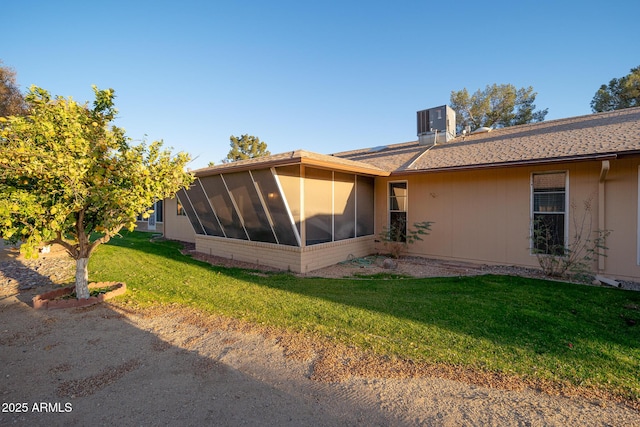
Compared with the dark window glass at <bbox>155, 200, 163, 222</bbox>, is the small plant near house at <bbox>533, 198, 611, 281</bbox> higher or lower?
lower

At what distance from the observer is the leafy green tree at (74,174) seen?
A: 4066 mm

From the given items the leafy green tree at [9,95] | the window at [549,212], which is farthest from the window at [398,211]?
the leafy green tree at [9,95]

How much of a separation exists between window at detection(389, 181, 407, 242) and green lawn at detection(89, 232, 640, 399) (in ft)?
10.6

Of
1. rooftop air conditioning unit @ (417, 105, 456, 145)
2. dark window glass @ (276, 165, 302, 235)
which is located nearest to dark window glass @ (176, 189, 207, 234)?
dark window glass @ (276, 165, 302, 235)

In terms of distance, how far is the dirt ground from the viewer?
231cm

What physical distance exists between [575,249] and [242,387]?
811 centimetres

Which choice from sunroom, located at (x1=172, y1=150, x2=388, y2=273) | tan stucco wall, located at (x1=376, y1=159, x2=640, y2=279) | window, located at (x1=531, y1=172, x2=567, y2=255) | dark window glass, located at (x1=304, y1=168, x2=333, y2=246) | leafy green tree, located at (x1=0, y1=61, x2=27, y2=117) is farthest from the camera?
leafy green tree, located at (x1=0, y1=61, x2=27, y2=117)

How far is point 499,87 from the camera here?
2219 centimetres

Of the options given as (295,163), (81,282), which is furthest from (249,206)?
(81,282)

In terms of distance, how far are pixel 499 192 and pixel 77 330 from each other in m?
9.49

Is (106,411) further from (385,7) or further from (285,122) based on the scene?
(285,122)

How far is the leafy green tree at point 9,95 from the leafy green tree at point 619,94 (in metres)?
34.4

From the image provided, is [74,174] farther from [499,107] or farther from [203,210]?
[499,107]

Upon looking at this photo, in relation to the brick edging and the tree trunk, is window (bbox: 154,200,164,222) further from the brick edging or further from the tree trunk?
the tree trunk
